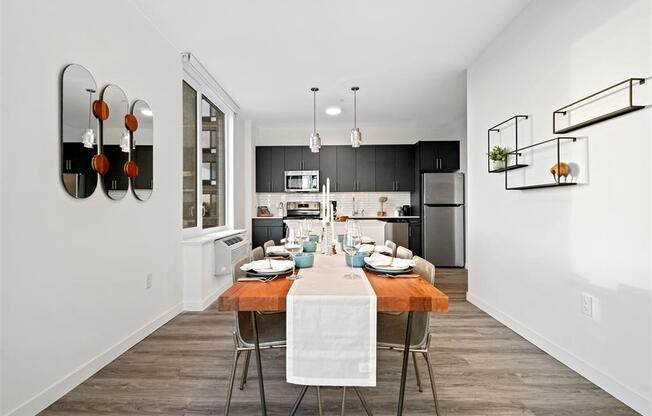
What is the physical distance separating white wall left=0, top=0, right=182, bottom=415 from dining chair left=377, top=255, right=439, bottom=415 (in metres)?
1.76

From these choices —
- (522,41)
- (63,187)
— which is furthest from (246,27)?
(522,41)

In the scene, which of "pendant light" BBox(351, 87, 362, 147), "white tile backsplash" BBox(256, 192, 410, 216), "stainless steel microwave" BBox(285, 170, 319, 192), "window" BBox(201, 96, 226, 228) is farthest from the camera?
"white tile backsplash" BBox(256, 192, 410, 216)

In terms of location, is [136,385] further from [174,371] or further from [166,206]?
[166,206]

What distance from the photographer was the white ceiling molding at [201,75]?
3.86 metres

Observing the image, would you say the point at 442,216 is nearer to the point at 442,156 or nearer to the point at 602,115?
the point at 442,156

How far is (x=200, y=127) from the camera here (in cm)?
449

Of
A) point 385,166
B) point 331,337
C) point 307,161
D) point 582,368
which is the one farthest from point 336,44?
point 385,166

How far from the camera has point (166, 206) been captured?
3432mm

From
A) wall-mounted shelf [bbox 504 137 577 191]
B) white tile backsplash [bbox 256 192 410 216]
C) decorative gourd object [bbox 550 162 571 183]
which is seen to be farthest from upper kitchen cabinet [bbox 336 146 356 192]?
decorative gourd object [bbox 550 162 571 183]

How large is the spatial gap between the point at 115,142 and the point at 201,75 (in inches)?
76.5

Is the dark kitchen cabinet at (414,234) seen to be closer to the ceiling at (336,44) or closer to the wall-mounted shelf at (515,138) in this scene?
the ceiling at (336,44)

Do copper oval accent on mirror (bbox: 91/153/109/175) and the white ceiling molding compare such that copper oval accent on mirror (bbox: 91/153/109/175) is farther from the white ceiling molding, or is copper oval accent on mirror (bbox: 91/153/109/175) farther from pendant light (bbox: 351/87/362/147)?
pendant light (bbox: 351/87/362/147)

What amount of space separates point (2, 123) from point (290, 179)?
5325mm

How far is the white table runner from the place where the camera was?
1.54 metres
